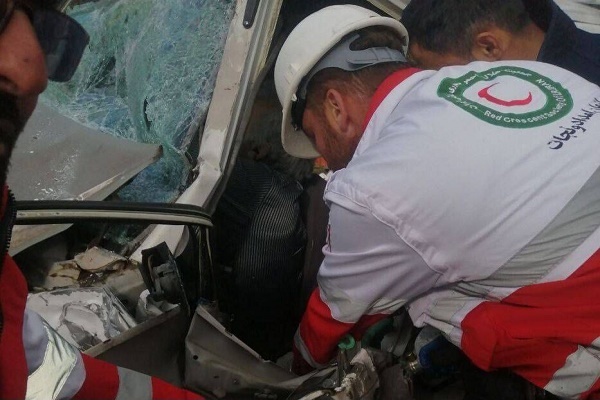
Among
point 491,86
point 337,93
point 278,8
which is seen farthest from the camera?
point 278,8

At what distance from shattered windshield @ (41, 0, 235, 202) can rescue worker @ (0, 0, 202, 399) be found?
957mm

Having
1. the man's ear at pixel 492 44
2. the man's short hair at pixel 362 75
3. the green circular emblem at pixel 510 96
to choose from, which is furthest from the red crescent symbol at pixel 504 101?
the man's ear at pixel 492 44

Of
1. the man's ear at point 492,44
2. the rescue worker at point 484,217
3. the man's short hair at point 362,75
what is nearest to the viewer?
the rescue worker at point 484,217

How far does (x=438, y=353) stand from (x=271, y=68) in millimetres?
1266

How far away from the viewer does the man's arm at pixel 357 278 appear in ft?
5.27

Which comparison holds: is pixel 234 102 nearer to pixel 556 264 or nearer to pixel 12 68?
pixel 556 264

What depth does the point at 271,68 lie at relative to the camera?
2.51 m

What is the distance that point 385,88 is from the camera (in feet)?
5.97

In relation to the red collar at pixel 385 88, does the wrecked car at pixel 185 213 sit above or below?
below

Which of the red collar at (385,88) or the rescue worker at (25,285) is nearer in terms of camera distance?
the rescue worker at (25,285)

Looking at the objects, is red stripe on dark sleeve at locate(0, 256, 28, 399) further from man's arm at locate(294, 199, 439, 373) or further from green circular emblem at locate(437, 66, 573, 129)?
green circular emblem at locate(437, 66, 573, 129)

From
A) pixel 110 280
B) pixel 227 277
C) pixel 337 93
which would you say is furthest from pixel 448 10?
pixel 110 280

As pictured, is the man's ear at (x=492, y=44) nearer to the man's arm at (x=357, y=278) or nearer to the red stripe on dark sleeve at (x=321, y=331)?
the man's arm at (x=357, y=278)

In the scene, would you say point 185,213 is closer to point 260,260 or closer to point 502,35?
point 260,260
